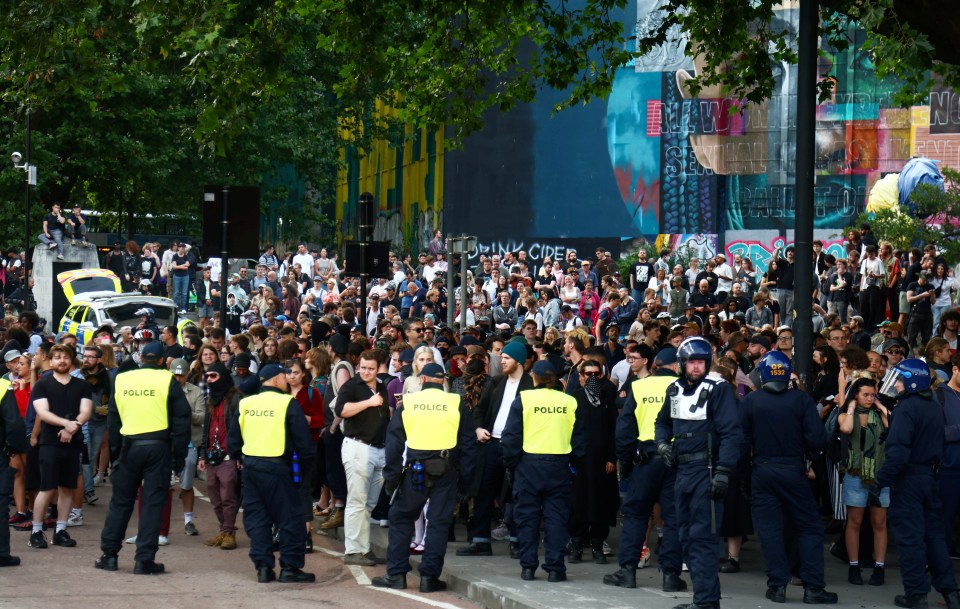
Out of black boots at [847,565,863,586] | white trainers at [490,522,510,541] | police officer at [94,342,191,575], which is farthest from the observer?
white trainers at [490,522,510,541]

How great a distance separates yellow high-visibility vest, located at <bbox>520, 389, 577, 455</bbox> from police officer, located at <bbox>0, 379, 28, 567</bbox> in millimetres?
4314

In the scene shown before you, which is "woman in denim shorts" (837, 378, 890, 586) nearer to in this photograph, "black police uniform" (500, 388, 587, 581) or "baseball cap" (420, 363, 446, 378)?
"black police uniform" (500, 388, 587, 581)

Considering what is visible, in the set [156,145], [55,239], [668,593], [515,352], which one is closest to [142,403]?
[515,352]

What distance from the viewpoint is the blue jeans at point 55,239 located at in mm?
33531

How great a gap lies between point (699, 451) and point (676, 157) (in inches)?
1159

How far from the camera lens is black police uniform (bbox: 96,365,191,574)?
11.5 meters

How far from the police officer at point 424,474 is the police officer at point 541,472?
0.46 m

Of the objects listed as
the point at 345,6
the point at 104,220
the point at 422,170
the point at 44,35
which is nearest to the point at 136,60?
the point at 44,35

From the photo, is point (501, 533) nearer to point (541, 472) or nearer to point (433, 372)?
point (541, 472)

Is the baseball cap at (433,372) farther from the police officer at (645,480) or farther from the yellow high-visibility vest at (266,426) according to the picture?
the police officer at (645,480)

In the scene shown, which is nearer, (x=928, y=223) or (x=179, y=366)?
(x=179, y=366)

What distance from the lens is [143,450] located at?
11625 mm

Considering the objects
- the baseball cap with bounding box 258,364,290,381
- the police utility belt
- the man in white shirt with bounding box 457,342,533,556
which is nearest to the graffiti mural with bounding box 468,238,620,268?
the man in white shirt with bounding box 457,342,533,556

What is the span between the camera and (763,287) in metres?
23.5
